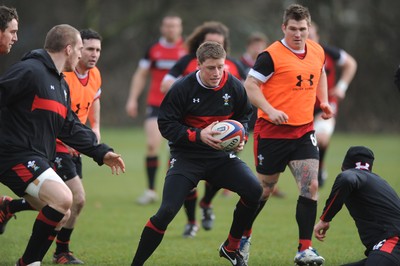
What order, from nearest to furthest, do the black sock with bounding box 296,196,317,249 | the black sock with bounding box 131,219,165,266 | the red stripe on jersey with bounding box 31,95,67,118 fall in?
the red stripe on jersey with bounding box 31,95,67,118 < the black sock with bounding box 131,219,165,266 < the black sock with bounding box 296,196,317,249

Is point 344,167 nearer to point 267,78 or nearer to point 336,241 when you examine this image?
point 267,78

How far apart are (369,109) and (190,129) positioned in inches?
753

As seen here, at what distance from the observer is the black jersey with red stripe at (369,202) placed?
5.71 m

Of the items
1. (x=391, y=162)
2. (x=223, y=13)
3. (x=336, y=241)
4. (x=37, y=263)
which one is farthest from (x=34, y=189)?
(x=223, y=13)

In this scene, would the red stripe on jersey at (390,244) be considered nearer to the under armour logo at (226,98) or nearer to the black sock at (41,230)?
the under armour logo at (226,98)

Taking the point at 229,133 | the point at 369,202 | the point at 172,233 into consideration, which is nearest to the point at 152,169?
the point at 172,233

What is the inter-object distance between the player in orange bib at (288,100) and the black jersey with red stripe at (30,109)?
1.91m

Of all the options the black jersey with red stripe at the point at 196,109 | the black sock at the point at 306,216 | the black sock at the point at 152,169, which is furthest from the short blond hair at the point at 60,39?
the black sock at the point at 152,169

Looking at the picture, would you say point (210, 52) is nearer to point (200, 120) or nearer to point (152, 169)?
point (200, 120)

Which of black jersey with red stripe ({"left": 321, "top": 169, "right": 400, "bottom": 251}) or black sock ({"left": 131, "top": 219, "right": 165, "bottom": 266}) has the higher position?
black jersey with red stripe ({"left": 321, "top": 169, "right": 400, "bottom": 251})

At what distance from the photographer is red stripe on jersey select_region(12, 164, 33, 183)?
584 cm

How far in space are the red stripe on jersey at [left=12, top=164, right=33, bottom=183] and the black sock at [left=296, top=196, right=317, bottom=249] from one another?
7.94 feet

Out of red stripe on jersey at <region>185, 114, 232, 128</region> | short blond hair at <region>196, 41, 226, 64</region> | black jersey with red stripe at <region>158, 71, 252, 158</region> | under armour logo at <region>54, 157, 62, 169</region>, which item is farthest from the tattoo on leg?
under armour logo at <region>54, 157, 62, 169</region>

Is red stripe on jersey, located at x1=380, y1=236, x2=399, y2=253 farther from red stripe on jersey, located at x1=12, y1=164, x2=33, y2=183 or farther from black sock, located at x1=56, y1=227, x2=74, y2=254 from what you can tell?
black sock, located at x1=56, y1=227, x2=74, y2=254
